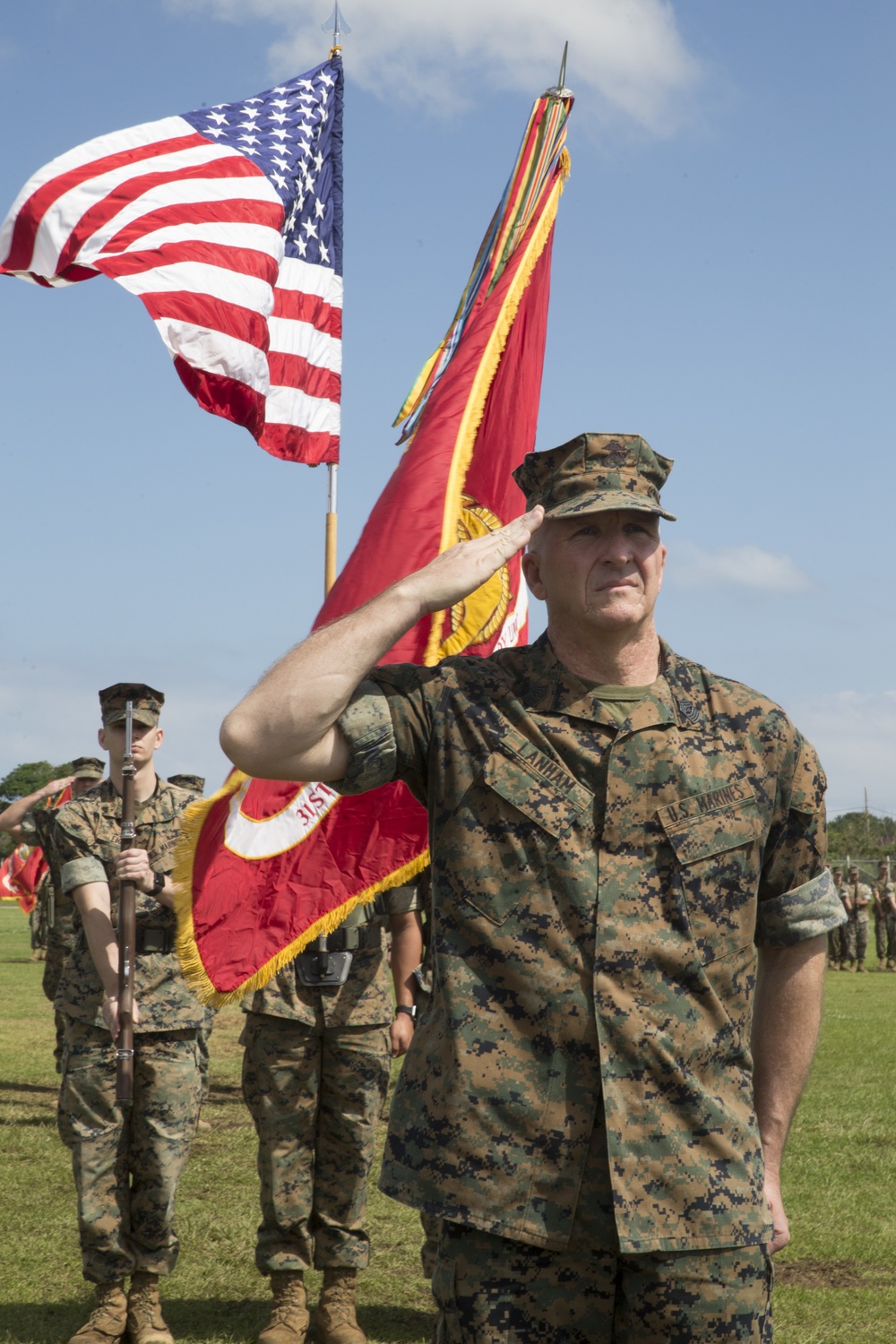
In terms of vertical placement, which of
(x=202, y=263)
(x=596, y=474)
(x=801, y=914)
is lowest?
(x=801, y=914)

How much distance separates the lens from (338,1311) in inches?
209

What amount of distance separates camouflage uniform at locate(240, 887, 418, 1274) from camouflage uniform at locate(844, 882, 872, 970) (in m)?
24.3

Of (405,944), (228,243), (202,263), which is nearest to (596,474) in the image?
(405,944)

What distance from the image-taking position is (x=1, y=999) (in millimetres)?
19391

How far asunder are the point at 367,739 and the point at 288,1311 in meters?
3.47

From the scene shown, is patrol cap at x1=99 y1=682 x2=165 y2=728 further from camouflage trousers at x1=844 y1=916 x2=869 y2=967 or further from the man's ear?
camouflage trousers at x1=844 y1=916 x2=869 y2=967

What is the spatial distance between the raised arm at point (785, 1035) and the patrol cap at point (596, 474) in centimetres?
96

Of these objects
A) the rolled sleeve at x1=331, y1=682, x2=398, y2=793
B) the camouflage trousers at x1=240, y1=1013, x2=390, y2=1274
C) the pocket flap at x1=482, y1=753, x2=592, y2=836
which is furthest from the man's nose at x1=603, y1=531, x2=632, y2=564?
the camouflage trousers at x1=240, y1=1013, x2=390, y2=1274

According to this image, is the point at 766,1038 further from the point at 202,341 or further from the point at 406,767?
the point at 202,341

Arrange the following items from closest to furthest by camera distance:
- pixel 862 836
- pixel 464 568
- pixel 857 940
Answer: pixel 464 568 → pixel 857 940 → pixel 862 836

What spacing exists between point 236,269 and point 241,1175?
5118mm

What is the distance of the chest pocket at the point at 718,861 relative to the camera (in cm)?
268

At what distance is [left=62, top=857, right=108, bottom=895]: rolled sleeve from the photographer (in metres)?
5.45

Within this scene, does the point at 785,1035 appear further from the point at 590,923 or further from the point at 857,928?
the point at 857,928
